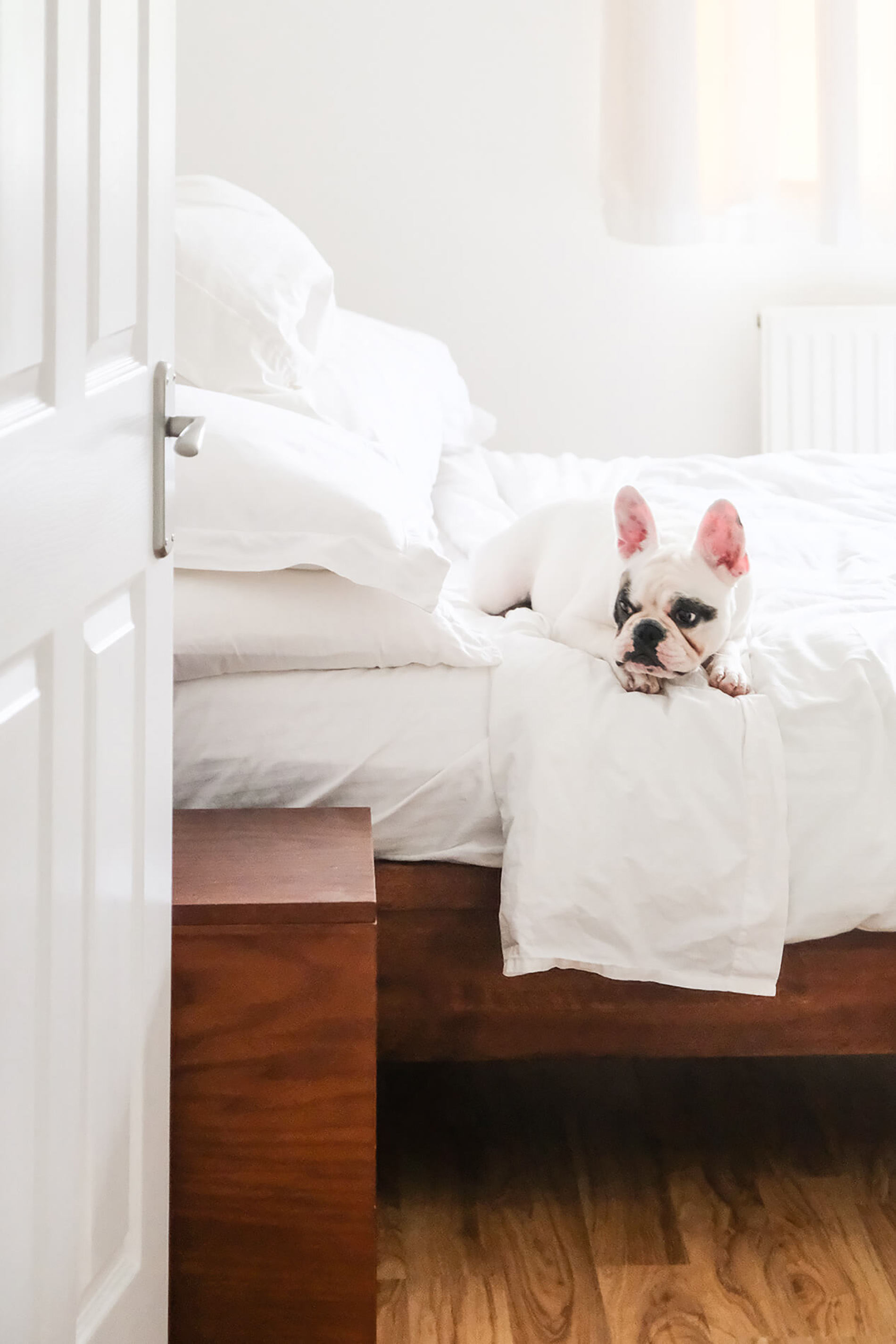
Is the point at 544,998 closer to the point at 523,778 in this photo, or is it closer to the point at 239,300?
the point at 523,778

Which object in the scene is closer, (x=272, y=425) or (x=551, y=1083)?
(x=272, y=425)

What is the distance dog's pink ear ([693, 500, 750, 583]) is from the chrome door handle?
0.58m

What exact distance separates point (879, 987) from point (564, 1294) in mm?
440

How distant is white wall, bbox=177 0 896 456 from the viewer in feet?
9.61

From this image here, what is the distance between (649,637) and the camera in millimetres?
1274

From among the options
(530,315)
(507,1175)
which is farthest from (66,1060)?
(530,315)

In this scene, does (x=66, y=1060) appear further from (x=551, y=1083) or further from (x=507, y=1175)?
(x=551, y=1083)

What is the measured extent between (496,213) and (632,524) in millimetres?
1949

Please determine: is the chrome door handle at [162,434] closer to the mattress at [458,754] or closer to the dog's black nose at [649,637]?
the mattress at [458,754]

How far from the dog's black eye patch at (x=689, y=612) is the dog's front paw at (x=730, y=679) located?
0.05 meters

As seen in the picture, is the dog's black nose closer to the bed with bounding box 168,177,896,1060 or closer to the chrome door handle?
the bed with bounding box 168,177,896,1060

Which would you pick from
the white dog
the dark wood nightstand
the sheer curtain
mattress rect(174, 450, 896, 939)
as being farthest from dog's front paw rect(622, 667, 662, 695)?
the sheer curtain

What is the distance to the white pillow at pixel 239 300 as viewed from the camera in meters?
1.57

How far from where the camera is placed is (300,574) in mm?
1281
